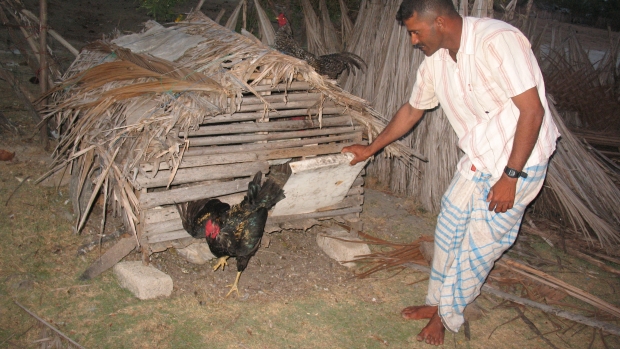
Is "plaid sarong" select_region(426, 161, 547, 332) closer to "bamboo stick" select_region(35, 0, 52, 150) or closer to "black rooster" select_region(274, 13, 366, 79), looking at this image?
"black rooster" select_region(274, 13, 366, 79)

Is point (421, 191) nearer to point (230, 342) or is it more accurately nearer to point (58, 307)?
point (230, 342)

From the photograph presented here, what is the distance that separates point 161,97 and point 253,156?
964 millimetres

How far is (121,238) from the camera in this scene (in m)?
4.16

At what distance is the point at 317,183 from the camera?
435 cm

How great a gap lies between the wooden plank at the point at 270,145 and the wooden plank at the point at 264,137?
4cm

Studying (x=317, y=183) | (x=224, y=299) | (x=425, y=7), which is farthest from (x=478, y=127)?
(x=224, y=299)

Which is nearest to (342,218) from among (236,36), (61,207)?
(236,36)

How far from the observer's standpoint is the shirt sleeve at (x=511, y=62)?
2551 millimetres

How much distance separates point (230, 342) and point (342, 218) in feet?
6.73

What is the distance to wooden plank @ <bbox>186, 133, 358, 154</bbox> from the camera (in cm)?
401

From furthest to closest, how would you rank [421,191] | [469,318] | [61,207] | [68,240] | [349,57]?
[349,57], [421,191], [61,207], [68,240], [469,318]

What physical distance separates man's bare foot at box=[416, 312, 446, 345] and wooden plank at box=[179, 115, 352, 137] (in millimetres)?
2066

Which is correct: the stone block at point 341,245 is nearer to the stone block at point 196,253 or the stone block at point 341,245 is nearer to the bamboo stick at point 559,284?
the stone block at point 196,253

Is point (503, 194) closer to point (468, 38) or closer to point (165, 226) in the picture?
point (468, 38)
